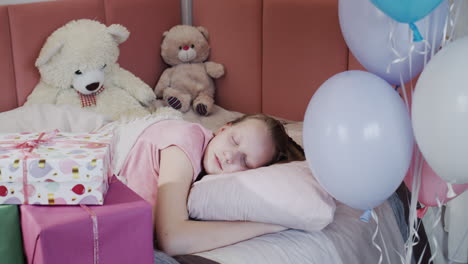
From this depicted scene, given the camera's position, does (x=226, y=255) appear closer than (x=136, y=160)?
Yes

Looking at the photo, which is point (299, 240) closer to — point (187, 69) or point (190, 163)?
point (190, 163)

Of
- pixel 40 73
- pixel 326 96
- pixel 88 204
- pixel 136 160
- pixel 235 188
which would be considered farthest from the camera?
pixel 40 73

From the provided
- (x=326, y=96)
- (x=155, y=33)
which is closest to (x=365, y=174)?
(x=326, y=96)

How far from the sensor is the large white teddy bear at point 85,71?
2.04m

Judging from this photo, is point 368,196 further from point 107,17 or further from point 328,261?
point 107,17

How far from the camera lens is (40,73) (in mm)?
2098

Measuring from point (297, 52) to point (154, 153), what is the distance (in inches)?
39.0

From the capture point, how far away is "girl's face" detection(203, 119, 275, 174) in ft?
4.89

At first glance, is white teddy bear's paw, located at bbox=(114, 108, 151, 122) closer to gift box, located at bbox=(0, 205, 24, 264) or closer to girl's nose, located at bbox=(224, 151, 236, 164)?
girl's nose, located at bbox=(224, 151, 236, 164)

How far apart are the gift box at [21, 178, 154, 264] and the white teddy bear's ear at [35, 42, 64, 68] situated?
1.09 metres

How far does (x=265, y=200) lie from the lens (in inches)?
51.6

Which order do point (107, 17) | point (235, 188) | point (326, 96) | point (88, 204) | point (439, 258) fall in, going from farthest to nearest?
point (107, 17) → point (439, 258) → point (235, 188) → point (326, 96) → point (88, 204)

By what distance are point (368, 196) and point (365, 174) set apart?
7 cm

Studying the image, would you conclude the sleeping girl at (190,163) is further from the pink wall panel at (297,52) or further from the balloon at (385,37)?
the pink wall panel at (297,52)
